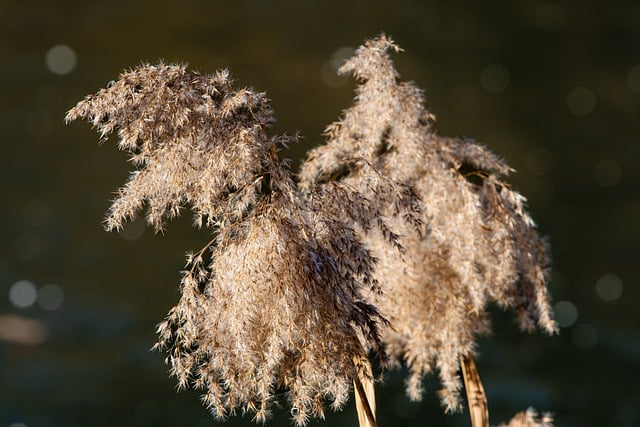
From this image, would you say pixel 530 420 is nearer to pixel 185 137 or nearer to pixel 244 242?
pixel 244 242

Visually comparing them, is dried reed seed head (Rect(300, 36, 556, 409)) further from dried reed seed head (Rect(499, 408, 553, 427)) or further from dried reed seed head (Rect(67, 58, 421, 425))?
dried reed seed head (Rect(67, 58, 421, 425))

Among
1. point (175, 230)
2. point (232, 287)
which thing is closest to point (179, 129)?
point (232, 287)

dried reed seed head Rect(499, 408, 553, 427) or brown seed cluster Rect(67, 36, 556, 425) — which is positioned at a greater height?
brown seed cluster Rect(67, 36, 556, 425)

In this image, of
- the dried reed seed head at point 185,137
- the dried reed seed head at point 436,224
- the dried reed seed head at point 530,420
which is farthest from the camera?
the dried reed seed head at point 530,420

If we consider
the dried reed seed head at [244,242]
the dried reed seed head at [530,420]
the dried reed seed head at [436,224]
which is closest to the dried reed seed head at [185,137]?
the dried reed seed head at [244,242]

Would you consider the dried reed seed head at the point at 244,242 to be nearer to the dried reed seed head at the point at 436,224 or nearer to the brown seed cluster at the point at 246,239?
the brown seed cluster at the point at 246,239

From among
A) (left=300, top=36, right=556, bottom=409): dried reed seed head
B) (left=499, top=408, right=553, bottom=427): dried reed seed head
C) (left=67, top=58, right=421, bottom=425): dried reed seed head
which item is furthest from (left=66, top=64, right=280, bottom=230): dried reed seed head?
(left=499, top=408, right=553, bottom=427): dried reed seed head

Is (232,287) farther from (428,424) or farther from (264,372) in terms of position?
(428,424)

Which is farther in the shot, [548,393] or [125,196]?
[548,393]

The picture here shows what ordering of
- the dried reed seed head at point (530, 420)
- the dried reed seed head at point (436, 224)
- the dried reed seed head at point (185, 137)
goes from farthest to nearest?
the dried reed seed head at point (530, 420), the dried reed seed head at point (436, 224), the dried reed seed head at point (185, 137)
